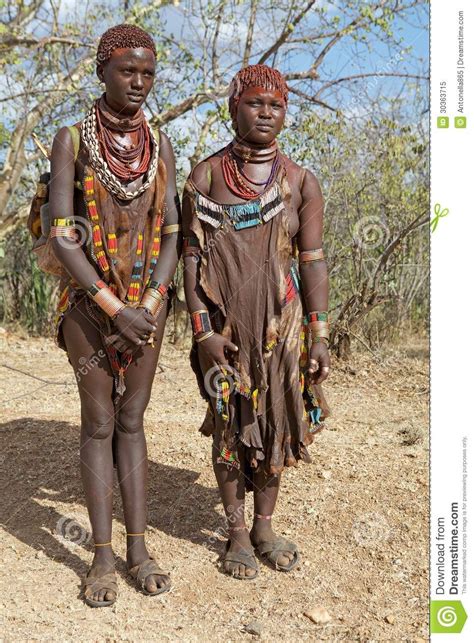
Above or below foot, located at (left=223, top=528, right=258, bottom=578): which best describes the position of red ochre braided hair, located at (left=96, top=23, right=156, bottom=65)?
above

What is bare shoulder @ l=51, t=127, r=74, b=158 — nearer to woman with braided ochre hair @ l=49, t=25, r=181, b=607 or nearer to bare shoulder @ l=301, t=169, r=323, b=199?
woman with braided ochre hair @ l=49, t=25, r=181, b=607

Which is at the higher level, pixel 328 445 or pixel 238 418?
pixel 238 418

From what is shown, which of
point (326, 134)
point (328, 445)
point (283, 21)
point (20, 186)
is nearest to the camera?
point (328, 445)

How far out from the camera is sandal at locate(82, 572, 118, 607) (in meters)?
2.65

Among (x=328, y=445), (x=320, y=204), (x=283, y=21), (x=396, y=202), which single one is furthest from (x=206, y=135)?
(x=320, y=204)

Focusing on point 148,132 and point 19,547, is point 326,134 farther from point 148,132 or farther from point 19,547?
point 19,547

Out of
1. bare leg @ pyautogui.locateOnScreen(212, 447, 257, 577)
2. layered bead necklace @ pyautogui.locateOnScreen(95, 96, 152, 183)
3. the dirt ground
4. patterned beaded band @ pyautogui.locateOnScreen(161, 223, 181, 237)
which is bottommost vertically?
the dirt ground

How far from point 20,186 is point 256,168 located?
6.65m

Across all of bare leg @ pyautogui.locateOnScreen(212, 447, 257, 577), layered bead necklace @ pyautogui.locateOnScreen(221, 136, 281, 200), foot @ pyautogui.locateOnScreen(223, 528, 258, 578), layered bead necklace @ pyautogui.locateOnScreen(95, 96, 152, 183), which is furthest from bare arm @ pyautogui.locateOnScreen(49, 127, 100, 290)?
foot @ pyautogui.locateOnScreen(223, 528, 258, 578)

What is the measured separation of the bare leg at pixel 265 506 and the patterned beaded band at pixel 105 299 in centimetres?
96

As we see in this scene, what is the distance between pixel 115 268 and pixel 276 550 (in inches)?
53.9

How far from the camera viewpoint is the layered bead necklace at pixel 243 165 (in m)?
2.65

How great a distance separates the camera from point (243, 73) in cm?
262

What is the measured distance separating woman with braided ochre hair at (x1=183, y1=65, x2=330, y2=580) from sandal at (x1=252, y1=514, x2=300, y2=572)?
4.4 inches
